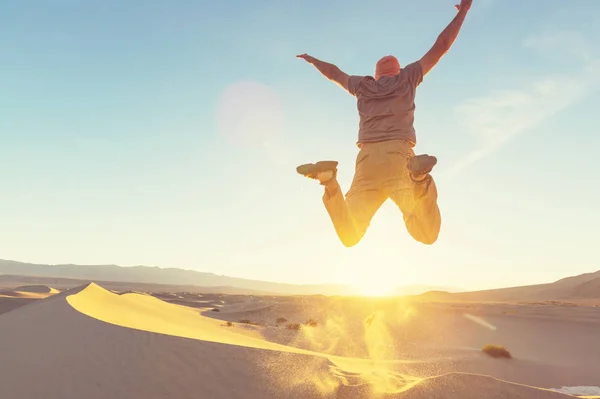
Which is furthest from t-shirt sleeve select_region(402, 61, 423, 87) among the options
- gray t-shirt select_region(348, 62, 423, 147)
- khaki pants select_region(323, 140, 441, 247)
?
khaki pants select_region(323, 140, 441, 247)

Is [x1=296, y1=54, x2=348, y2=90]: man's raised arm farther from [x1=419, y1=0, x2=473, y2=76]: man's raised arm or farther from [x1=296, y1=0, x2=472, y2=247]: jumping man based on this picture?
[x1=419, y1=0, x2=473, y2=76]: man's raised arm

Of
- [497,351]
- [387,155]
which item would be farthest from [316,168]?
[497,351]

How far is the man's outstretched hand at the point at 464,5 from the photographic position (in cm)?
516

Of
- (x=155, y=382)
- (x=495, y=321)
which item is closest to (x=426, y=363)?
(x=155, y=382)

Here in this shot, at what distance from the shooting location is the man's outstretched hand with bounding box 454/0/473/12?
16.9 feet

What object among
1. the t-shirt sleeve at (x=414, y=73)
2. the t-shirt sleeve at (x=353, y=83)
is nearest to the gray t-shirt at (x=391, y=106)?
the t-shirt sleeve at (x=414, y=73)

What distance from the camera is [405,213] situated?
5059 millimetres

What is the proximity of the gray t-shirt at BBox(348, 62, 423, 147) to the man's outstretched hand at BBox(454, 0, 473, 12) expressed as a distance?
3.10ft

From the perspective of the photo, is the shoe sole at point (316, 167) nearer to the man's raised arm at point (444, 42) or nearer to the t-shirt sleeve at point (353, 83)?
the t-shirt sleeve at point (353, 83)

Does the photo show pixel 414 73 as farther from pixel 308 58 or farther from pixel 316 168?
pixel 316 168

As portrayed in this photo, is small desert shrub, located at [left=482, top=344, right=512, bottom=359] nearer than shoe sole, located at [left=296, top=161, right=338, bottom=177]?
No

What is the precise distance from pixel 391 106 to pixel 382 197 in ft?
3.84

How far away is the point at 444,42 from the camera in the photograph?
5062 millimetres

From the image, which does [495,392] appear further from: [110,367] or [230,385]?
[110,367]
